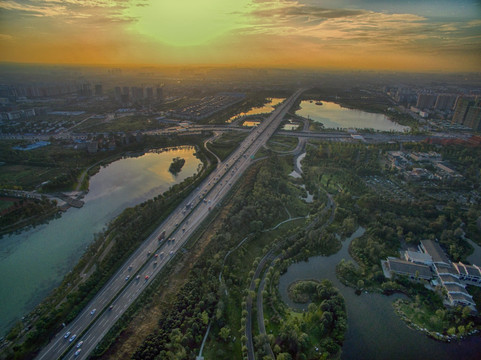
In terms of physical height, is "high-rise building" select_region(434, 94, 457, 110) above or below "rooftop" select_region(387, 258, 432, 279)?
above

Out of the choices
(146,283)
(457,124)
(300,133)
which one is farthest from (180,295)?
(457,124)

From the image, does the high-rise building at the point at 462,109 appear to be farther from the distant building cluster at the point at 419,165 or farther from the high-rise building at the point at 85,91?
the high-rise building at the point at 85,91

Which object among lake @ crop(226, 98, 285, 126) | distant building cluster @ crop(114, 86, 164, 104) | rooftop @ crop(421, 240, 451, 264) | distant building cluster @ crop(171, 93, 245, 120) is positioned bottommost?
rooftop @ crop(421, 240, 451, 264)

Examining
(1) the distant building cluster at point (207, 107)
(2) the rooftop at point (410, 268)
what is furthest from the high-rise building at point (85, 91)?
(2) the rooftop at point (410, 268)

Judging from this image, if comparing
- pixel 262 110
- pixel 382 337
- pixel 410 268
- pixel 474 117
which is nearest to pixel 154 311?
pixel 382 337

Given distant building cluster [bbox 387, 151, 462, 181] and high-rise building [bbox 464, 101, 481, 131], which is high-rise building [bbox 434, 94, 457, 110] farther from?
distant building cluster [bbox 387, 151, 462, 181]

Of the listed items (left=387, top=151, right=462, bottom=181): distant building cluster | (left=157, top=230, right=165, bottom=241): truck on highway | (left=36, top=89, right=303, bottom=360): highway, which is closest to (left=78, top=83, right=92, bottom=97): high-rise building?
(left=36, top=89, right=303, bottom=360): highway
